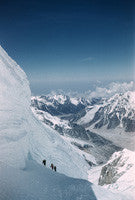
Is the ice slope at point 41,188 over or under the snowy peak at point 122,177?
over

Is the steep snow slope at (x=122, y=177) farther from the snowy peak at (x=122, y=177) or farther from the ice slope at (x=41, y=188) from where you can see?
the ice slope at (x=41, y=188)

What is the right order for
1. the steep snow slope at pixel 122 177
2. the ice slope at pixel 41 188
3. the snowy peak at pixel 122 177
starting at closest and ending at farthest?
the ice slope at pixel 41 188 → the steep snow slope at pixel 122 177 → the snowy peak at pixel 122 177

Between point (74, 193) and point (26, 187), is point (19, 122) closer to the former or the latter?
point (26, 187)

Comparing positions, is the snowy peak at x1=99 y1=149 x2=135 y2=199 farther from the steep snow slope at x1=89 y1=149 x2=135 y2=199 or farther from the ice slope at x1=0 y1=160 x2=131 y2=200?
the ice slope at x1=0 y1=160 x2=131 y2=200

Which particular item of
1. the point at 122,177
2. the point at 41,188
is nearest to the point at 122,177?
the point at 122,177

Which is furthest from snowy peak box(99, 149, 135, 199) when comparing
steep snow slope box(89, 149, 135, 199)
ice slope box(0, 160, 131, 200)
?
ice slope box(0, 160, 131, 200)

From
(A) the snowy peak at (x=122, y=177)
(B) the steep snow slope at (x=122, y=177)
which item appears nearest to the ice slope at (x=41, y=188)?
(B) the steep snow slope at (x=122, y=177)

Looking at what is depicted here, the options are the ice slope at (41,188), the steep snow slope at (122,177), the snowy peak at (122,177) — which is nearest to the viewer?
the ice slope at (41,188)

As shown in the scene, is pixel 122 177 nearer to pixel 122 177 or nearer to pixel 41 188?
pixel 122 177

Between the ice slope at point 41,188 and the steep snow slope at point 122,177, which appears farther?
the steep snow slope at point 122,177
